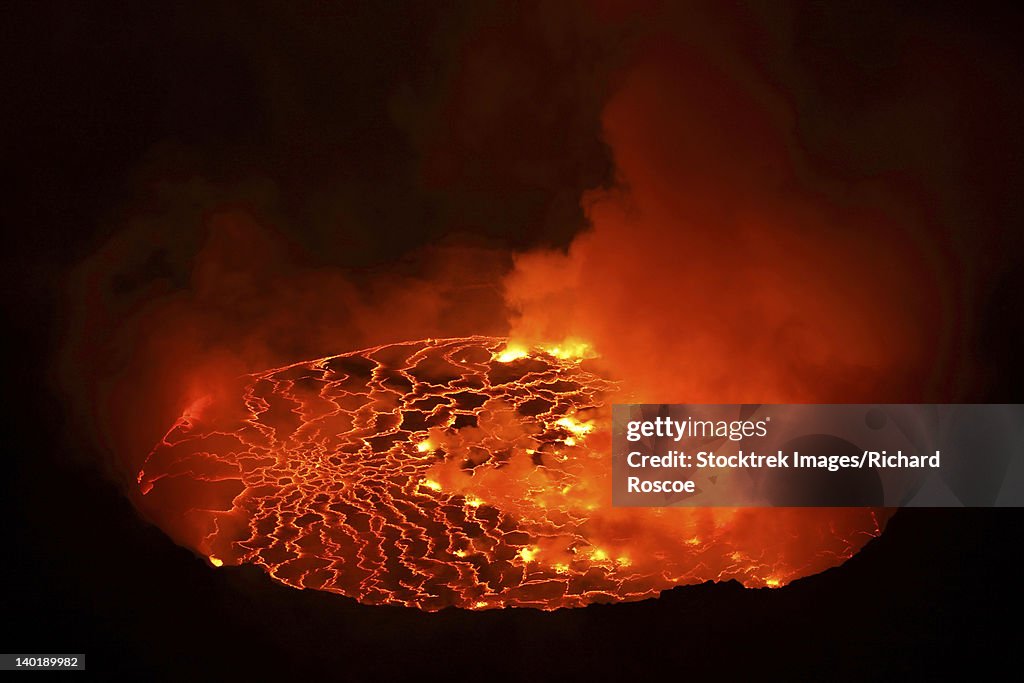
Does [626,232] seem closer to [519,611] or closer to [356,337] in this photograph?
[356,337]

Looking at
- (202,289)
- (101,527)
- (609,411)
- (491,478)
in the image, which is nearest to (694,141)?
(609,411)

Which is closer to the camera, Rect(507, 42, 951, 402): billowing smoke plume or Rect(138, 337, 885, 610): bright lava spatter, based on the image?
Rect(138, 337, 885, 610): bright lava spatter

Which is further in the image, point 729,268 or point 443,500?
point 729,268

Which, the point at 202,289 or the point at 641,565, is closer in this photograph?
the point at 641,565

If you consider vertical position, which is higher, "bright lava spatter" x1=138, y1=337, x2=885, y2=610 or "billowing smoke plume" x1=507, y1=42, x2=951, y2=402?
"billowing smoke plume" x1=507, y1=42, x2=951, y2=402

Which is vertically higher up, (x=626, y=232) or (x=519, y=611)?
(x=626, y=232)

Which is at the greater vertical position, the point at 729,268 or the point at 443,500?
the point at 729,268

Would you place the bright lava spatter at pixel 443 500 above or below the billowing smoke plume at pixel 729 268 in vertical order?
below

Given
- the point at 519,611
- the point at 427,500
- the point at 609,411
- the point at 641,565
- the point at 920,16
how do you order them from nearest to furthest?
1. the point at 519,611
2. the point at 641,565
3. the point at 427,500
4. the point at 920,16
5. the point at 609,411
